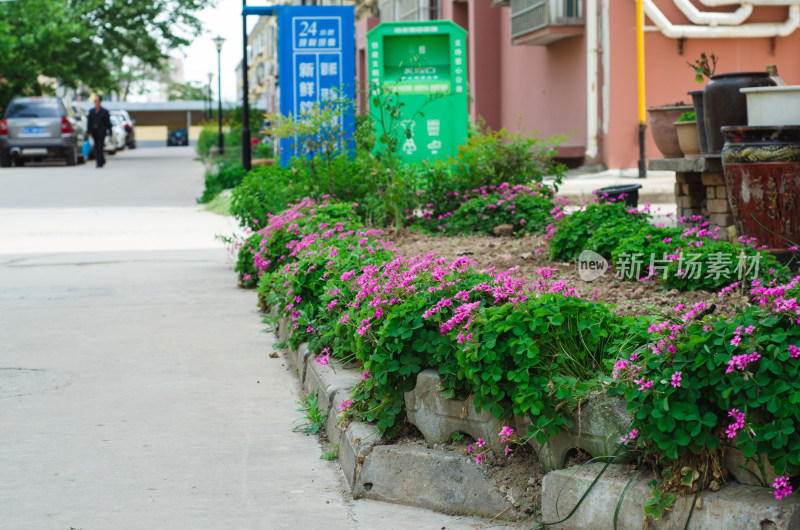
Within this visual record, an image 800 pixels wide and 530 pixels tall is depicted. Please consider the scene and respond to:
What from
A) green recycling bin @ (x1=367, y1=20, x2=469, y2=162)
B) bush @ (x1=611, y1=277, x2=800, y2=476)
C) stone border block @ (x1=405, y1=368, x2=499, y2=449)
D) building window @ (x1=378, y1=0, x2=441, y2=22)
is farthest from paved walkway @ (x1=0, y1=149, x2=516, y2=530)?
building window @ (x1=378, y1=0, x2=441, y2=22)

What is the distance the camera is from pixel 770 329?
115 inches

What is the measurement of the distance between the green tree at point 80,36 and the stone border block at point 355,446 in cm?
3367

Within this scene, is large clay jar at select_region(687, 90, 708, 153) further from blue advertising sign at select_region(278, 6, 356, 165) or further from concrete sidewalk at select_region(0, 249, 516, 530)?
blue advertising sign at select_region(278, 6, 356, 165)

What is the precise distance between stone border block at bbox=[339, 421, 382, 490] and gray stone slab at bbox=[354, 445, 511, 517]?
3 cm

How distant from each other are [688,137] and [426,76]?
428 centimetres

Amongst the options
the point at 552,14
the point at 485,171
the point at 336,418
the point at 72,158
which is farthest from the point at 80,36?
the point at 336,418

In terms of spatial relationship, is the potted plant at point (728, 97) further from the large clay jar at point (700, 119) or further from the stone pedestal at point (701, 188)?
the large clay jar at point (700, 119)

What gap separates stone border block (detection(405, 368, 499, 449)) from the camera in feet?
11.7

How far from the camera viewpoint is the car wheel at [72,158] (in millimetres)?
30344

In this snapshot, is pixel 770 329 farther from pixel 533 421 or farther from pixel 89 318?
pixel 89 318

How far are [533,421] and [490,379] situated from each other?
0.20 m

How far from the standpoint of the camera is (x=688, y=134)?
8250 mm

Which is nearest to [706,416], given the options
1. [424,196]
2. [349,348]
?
[349,348]

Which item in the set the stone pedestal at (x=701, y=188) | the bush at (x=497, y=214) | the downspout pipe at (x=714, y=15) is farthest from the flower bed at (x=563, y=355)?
the downspout pipe at (x=714, y=15)
